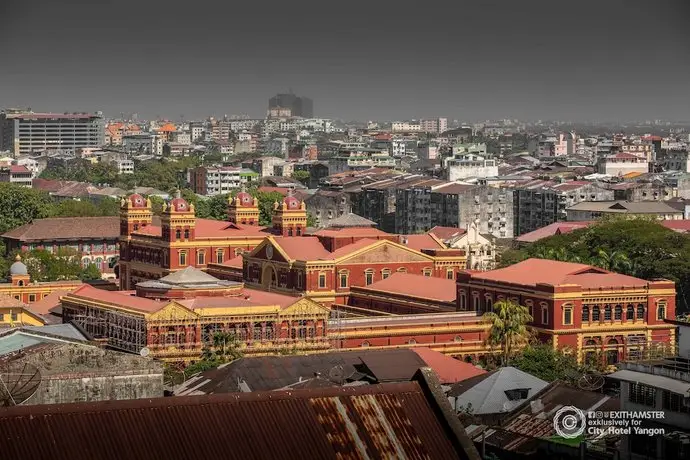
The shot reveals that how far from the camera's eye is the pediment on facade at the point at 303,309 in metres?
71.4

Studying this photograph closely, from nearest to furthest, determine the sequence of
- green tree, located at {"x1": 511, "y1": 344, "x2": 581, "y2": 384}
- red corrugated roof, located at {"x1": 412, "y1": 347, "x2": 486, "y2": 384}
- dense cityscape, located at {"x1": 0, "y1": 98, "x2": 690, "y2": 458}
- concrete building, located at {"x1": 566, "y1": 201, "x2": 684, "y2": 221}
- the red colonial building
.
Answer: dense cityscape, located at {"x1": 0, "y1": 98, "x2": 690, "y2": 458} → red corrugated roof, located at {"x1": 412, "y1": 347, "x2": 486, "y2": 384} → green tree, located at {"x1": 511, "y1": 344, "x2": 581, "y2": 384} → the red colonial building → concrete building, located at {"x1": 566, "y1": 201, "x2": 684, "y2": 221}

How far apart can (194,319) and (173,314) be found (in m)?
0.92

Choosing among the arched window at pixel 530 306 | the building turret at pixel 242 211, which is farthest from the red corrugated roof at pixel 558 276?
the building turret at pixel 242 211

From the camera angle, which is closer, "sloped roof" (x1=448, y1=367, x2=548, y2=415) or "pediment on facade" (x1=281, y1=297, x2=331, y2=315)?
"sloped roof" (x1=448, y1=367, x2=548, y2=415)

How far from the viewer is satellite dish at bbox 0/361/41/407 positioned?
32.0 metres

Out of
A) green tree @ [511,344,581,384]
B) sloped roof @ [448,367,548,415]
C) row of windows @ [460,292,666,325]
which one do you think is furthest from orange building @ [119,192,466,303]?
sloped roof @ [448,367,548,415]

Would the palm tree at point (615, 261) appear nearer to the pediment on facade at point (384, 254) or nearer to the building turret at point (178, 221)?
the pediment on facade at point (384, 254)

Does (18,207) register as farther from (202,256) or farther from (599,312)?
(599,312)

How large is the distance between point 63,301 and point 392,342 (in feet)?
53.6

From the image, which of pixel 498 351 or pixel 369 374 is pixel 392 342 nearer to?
pixel 498 351

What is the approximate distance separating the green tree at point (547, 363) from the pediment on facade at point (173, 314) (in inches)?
527

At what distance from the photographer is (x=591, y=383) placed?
51.9 metres

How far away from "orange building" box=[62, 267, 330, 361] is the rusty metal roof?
132ft

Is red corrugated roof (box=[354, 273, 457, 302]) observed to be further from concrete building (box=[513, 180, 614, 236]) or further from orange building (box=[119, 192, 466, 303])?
concrete building (box=[513, 180, 614, 236])
